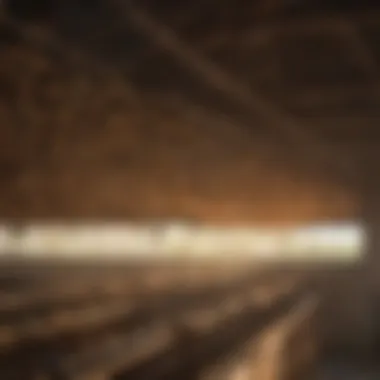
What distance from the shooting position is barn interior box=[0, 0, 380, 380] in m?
3.06

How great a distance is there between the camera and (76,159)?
501cm

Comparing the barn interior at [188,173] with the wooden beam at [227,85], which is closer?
the barn interior at [188,173]

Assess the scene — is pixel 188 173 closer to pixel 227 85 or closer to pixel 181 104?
pixel 181 104

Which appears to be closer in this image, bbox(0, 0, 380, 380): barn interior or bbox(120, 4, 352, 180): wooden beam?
bbox(0, 0, 380, 380): barn interior

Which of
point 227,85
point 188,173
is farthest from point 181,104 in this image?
point 188,173

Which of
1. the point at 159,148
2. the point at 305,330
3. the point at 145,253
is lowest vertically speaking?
the point at 305,330

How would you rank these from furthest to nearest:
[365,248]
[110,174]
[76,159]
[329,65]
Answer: [365,248] < [110,174] < [76,159] < [329,65]

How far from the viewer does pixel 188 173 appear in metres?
6.52

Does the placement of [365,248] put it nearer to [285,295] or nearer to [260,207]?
[260,207]

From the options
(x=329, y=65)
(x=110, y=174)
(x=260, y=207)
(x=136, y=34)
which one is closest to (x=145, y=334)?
(x=136, y=34)

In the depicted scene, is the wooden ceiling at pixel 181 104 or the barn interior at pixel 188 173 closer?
the barn interior at pixel 188 173

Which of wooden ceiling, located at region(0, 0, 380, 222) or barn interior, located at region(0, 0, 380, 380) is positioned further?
wooden ceiling, located at region(0, 0, 380, 222)

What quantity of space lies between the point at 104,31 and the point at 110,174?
98.7 inches

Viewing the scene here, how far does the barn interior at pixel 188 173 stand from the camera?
306cm
